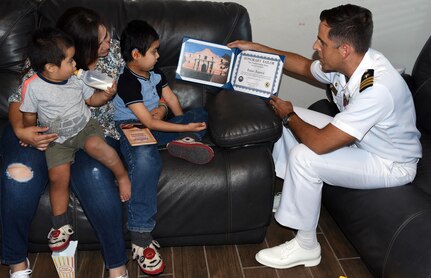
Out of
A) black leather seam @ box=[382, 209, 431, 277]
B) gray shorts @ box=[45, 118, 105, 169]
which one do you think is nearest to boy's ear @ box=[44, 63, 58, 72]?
gray shorts @ box=[45, 118, 105, 169]

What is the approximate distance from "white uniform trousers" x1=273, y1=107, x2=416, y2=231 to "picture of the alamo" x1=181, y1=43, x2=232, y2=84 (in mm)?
666

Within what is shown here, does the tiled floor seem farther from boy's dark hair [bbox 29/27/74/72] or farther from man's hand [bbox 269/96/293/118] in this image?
boy's dark hair [bbox 29/27/74/72]

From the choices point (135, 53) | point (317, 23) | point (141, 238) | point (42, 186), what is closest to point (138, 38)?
point (135, 53)

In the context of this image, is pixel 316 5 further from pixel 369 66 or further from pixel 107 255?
pixel 107 255

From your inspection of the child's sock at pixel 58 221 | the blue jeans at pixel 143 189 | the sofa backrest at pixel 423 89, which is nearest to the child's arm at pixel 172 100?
the blue jeans at pixel 143 189

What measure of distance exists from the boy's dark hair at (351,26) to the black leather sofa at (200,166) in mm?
455

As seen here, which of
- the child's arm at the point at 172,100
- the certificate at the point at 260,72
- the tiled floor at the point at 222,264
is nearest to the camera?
the tiled floor at the point at 222,264

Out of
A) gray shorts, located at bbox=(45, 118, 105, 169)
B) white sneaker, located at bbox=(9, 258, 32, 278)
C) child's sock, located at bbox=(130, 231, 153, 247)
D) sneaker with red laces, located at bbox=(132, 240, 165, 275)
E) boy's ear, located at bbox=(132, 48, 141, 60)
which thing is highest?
boy's ear, located at bbox=(132, 48, 141, 60)

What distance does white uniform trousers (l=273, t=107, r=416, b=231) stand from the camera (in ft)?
6.58

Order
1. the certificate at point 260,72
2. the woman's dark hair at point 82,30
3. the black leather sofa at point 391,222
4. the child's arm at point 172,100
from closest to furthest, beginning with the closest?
the black leather sofa at point 391,222 < the woman's dark hair at point 82,30 < the child's arm at point 172,100 < the certificate at point 260,72

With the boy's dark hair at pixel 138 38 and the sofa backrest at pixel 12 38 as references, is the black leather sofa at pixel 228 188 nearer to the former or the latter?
the sofa backrest at pixel 12 38

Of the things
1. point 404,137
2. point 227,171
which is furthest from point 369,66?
point 227,171

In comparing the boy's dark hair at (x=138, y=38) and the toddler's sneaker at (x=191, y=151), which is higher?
the boy's dark hair at (x=138, y=38)

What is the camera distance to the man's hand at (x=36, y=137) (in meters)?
1.90
